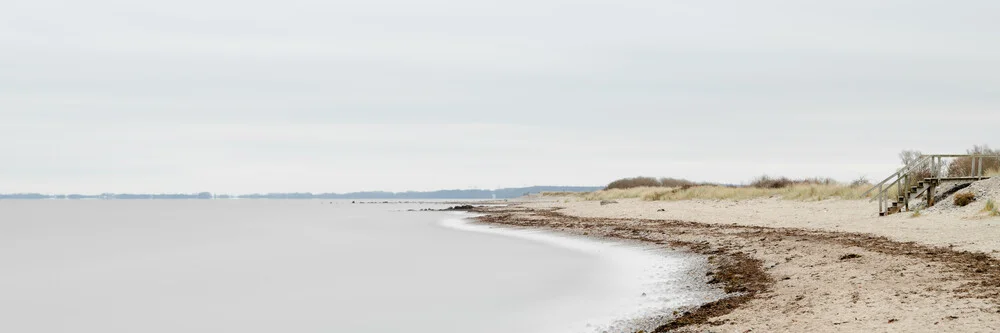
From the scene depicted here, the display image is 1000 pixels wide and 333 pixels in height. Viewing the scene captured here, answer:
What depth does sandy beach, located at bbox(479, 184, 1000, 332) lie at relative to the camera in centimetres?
893

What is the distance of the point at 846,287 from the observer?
1124 cm

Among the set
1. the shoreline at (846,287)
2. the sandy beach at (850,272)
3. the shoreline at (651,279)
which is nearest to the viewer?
the shoreline at (846,287)

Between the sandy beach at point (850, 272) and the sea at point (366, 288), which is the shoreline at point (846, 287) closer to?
the sandy beach at point (850, 272)

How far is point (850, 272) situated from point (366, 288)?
32.3ft

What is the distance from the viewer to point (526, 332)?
11.2 m

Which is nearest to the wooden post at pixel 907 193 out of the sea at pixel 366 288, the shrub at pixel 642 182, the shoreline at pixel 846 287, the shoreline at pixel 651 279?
the shoreline at pixel 846 287

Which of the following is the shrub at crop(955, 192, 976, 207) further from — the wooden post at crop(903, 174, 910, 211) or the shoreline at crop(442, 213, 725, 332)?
the shoreline at crop(442, 213, 725, 332)

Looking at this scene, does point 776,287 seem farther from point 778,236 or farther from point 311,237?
point 311,237

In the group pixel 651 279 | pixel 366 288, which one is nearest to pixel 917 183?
pixel 651 279

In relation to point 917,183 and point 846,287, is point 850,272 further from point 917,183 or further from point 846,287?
point 917,183

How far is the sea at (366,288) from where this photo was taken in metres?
12.6

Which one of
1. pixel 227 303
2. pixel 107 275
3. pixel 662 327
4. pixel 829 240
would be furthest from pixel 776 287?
pixel 107 275

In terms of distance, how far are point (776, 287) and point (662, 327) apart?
3.20 m

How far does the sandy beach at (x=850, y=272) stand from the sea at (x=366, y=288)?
0.95 m
